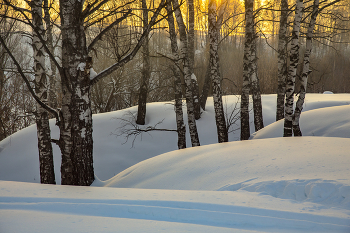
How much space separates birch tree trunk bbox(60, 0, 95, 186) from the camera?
3.63 meters

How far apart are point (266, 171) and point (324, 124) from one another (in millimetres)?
4136

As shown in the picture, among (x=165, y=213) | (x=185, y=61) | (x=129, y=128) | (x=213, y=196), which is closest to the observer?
(x=165, y=213)

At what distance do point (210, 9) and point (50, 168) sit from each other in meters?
5.19

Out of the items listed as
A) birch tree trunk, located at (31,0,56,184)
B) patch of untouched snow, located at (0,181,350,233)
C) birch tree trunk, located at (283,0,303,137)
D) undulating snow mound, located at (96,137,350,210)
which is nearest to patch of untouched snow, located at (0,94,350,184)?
birch tree trunk, located at (283,0,303,137)

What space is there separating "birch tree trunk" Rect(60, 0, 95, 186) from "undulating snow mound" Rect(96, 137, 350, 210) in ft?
1.51

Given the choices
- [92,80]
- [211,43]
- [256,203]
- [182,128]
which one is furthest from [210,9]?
[256,203]

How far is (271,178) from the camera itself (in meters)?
2.45

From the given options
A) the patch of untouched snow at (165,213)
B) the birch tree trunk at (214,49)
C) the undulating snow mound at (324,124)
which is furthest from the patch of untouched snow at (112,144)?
the patch of untouched snow at (165,213)

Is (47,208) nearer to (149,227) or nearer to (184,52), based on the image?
(149,227)

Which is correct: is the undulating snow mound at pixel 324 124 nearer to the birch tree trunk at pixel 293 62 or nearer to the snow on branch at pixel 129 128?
the birch tree trunk at pixel 293 62

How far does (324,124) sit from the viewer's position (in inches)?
233

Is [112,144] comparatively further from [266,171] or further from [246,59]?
[266,171]

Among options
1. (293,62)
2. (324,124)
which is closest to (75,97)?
(293,62)

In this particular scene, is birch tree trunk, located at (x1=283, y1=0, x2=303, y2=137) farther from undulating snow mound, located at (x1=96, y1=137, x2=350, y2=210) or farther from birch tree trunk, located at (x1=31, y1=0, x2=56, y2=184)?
birch tree trunk, located at (x1=31, y1=0, x2=56, y2=184)
